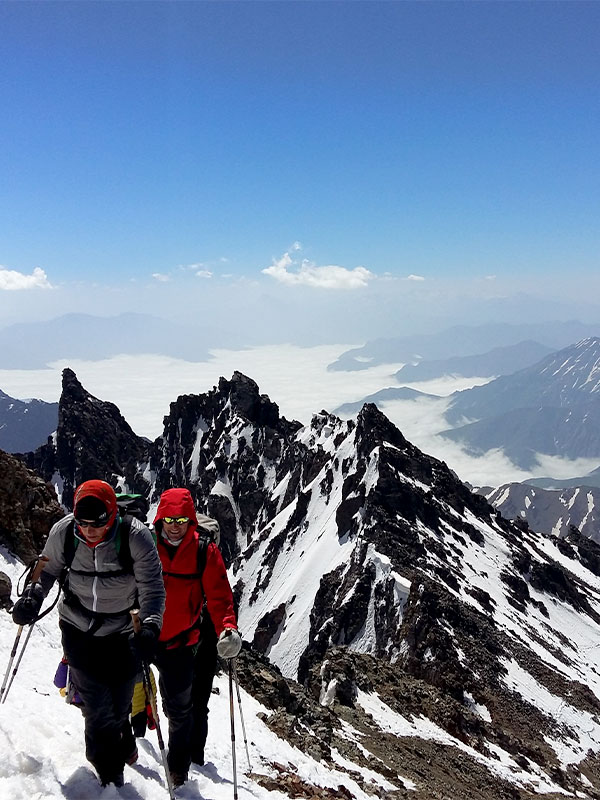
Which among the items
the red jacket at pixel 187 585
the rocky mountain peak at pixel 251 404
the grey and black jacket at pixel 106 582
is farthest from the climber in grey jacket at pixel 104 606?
the rocky mountain peak at pixel 251 404

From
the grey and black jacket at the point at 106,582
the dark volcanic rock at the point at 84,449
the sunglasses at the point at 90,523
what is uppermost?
the sunglasses at the point at 90,523

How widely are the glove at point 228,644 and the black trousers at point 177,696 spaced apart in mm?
670

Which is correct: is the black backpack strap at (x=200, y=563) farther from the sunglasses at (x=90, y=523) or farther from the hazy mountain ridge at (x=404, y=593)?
the hazy mountain ridge at (x=404, y=593)

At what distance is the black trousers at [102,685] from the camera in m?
7.55

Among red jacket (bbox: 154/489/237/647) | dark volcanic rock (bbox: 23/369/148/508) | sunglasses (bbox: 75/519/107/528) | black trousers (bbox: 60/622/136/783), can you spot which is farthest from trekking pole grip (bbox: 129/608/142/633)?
dark volcanic rock (bbox: 23/369/148/508)

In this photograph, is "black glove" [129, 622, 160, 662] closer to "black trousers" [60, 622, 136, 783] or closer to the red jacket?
"black trousers" [60, 622, 136, 783]

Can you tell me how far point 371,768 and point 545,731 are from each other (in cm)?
3034

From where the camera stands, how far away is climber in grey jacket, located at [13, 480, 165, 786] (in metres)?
7.36

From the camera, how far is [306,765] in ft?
47.8

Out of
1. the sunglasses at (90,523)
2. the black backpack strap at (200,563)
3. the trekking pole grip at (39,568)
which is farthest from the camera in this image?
the black backpack strap at (200,563)

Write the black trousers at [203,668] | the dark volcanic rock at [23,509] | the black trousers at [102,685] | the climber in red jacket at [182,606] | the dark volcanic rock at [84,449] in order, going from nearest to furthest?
1. the black trousers at [102,685]
2. the climber in red jacket at [182,606]
3. the black trousers at [203,668]
4. the dark volcanic rock at [23,509]
5. the dark volcanic rock at [84,449]

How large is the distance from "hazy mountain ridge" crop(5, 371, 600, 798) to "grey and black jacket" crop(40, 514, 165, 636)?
618 inches

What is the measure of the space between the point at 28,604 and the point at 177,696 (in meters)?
2.79

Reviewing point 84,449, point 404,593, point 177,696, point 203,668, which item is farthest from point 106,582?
point 84,449
